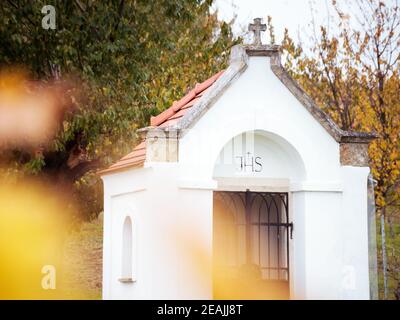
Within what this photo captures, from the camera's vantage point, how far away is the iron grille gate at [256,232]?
13602 millimetres

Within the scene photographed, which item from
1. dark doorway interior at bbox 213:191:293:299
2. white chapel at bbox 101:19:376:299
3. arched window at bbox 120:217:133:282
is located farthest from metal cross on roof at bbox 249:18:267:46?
arched window at bbox 120:217:133:282

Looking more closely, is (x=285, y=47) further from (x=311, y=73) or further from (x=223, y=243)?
(x=223, y=243)

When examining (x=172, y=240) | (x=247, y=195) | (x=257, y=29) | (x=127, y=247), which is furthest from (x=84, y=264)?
(x=172, y=240)

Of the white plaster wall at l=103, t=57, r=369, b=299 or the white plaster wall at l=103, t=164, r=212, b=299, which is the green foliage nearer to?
the white plaster wall at l=103, t=57, r=369, b=299

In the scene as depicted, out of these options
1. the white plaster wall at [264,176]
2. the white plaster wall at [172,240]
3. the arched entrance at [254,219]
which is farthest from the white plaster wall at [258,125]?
the white plaster wall at [172,240]

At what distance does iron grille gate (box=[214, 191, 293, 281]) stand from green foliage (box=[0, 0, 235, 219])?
466 centimetres

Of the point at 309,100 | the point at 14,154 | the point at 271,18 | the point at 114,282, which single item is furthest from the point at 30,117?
the point at 271,18

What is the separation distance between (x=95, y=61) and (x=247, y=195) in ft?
18.5

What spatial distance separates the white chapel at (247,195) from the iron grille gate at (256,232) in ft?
0.06

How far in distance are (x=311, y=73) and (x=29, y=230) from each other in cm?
822

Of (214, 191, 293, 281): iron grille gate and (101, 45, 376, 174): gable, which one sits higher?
(101, 45, 376, 174): gable

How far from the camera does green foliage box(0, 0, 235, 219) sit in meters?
16.8

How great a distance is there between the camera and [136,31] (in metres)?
18.5

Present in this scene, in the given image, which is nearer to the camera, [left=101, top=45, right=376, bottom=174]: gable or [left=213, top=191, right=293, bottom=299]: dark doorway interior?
[left=101, top=45, right=376, bottom=174]: gable
